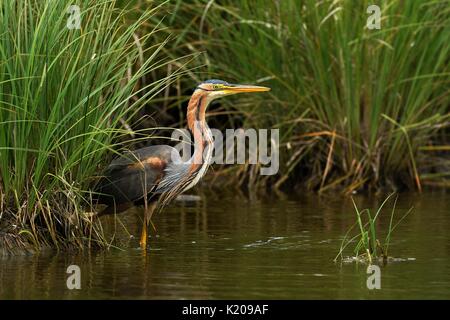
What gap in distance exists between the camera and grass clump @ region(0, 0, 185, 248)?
8.46 m

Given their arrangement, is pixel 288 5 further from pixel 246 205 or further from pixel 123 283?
pixel 123 283

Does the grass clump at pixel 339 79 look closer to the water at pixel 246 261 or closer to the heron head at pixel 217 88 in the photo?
the water at pixel 246 261

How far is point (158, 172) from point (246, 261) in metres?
1.46

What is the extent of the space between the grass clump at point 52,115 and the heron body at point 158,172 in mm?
645

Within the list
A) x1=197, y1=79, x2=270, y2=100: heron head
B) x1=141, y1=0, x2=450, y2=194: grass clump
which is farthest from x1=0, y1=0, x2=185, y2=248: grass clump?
x1=141, y1=0, x2=450, y2=194: grass clump

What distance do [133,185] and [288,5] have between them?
3608 mm

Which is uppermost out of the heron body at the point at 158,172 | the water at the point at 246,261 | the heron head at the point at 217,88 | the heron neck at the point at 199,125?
the heron head at the point at 217,88

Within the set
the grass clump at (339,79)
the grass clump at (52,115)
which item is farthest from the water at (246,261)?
the grass clump at (339,79)

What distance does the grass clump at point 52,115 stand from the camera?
8.46 meters

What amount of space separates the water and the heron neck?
0.76m
